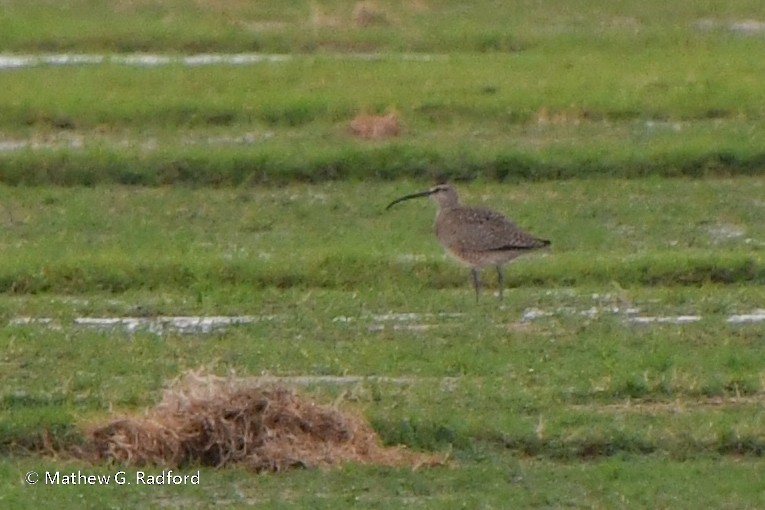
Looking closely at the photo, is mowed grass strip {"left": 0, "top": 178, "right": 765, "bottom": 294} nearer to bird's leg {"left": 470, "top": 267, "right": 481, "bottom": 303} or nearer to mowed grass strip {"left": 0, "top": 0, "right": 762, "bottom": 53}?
bird's leg {"left": 470, "top": 267, "right": 481, "bottom": 303}

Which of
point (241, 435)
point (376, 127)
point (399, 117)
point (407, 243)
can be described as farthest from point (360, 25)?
point (241, 435)

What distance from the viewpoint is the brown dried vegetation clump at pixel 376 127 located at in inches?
721

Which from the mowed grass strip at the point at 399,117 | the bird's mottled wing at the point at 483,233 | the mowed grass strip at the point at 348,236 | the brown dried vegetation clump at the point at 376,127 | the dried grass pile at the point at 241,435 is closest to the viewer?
the dried grass pile at the point at 241,435

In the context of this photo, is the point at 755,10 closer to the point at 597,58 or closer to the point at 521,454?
the point at 597,58

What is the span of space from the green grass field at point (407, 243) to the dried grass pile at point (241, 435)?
0.15m

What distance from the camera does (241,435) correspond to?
938 centimetres

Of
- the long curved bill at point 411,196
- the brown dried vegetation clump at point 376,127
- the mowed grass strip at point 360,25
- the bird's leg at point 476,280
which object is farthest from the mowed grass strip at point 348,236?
the mowed grass strip at point 360,25

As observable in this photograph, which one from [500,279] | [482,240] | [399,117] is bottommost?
[399,117]

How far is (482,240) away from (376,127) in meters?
5.55

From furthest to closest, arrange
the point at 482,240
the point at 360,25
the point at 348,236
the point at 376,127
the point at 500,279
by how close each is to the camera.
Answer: the point at 360,25, the point at 376,127, the point at 348,236, the point at 500,279, the point at 482,240

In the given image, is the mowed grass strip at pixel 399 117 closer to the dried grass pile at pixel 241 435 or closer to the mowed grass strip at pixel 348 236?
the mowed grass strip at pixel 348 236

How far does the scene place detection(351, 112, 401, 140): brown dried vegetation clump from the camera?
18312mm

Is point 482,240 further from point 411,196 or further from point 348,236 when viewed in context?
point 348,236

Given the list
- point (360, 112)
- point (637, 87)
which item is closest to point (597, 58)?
point (637, 87)
